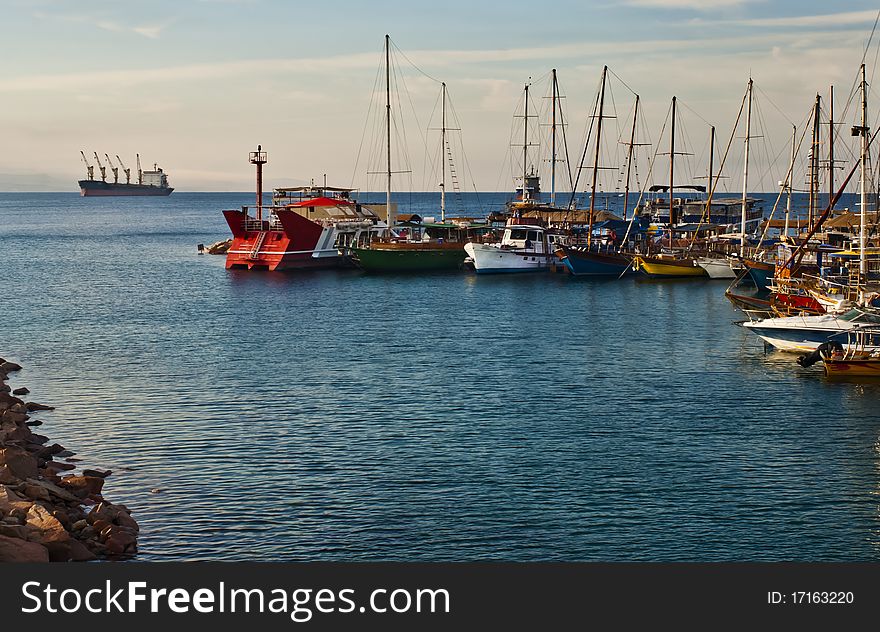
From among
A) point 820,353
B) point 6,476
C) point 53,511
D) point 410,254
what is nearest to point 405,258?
point 410,254

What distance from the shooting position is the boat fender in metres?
52.2

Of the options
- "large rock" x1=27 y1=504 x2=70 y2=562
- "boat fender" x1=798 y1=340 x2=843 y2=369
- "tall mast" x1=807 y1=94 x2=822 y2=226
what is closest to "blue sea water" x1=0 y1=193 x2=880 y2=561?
"boat fender" x1=798 y1=340 x2=843 y2=369

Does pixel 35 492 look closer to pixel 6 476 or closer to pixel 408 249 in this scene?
pixel 6 476

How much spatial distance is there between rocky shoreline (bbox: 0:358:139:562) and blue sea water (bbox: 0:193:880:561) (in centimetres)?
82

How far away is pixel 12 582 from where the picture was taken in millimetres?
21641

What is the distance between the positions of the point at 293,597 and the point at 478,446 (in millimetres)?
18896

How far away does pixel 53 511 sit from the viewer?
2950cm

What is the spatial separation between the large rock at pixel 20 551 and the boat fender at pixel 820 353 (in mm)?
37494

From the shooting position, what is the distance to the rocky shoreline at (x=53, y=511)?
26594 millimetres

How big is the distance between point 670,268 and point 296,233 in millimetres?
36009

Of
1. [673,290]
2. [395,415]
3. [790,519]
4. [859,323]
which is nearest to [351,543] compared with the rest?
[790,519]

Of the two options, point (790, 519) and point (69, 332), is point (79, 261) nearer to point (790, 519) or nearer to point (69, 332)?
point (69, 332)

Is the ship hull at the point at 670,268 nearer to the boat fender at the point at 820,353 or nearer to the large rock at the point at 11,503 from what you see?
the boat fender at the point at 820,353

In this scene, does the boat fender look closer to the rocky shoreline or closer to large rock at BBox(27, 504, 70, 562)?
the rocky shoreline
